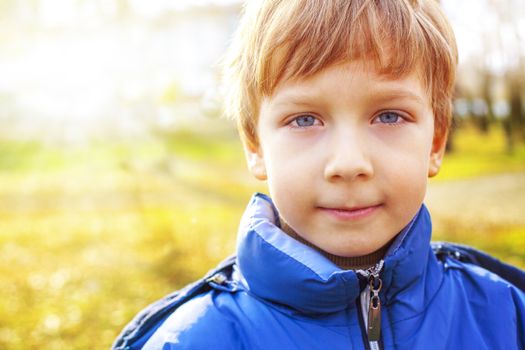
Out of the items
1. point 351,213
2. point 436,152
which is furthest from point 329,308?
point 436,152

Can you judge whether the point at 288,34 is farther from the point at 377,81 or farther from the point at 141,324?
the point at 141,324

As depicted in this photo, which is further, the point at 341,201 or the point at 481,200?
the point at 481,200

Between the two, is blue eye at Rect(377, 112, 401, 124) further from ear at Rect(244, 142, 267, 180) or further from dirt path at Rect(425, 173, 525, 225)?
dirt path at Rect(425, 173, 525, 225)

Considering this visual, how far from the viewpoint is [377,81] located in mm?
1482

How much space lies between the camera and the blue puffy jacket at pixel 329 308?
1.49 meters

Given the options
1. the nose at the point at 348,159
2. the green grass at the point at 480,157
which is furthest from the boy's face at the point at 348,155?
the green grass at the point at 480,157

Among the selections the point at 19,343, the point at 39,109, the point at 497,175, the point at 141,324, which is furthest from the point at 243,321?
the point at 39,109

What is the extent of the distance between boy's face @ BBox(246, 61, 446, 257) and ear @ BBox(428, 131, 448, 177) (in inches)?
6.8

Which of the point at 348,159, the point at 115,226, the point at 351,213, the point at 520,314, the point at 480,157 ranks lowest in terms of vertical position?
the point at 480,157

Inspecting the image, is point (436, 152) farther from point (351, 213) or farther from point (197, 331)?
point (197, 331)

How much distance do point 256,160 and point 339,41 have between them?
44 centimetres

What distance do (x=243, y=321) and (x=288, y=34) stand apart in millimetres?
728

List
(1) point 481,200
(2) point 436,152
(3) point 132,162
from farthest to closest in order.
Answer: (3) point 132,162 → (1) point 481,200 → (2) point 436,152

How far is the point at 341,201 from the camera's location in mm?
1480
